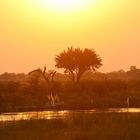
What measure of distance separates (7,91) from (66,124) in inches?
1367

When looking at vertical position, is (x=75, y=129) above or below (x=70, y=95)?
below

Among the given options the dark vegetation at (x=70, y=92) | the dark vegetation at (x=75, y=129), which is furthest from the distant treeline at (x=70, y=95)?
the dark vegetation at (x=75, y=129)

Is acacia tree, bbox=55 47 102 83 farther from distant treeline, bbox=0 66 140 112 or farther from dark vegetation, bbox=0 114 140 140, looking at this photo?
dark vegetation, bbox=0 114 140 140

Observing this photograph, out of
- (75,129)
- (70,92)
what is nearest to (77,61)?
(70,92)

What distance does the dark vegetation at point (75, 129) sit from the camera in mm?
25016

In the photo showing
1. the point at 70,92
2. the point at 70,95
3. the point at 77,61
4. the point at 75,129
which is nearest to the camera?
the point at 75,129

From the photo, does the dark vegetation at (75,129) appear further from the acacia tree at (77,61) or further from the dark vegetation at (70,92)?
the acacia tree at (77,61)

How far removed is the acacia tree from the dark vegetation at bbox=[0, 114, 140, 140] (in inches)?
2241

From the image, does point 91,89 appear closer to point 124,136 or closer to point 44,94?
point 44,94

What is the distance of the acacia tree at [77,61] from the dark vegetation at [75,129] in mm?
56931

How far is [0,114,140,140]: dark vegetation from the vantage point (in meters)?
25.0

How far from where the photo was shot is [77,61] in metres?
90.1

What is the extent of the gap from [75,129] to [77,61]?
62.0 meters

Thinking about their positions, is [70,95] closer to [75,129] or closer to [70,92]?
[70,92]
